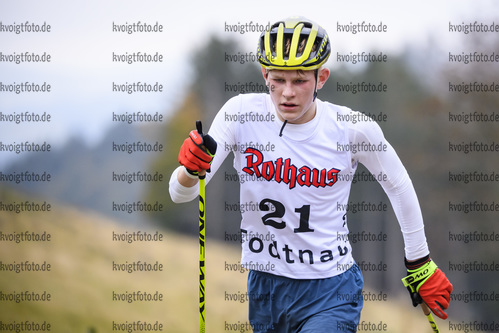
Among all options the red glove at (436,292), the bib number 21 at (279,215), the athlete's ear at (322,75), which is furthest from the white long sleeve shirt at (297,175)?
the red glove at (436,292)

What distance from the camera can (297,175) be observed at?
461cm

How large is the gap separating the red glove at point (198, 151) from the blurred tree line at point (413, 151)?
22192 millimetres

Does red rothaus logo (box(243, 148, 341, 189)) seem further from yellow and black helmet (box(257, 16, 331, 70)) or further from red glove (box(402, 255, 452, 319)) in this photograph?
red glove (box(402, 255, 452, 319))

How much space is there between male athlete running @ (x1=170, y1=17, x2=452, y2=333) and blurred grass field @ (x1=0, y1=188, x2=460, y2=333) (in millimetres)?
7741

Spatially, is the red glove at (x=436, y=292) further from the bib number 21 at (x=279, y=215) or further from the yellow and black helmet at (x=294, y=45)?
the yellow and black helmet at (x=294, y=45)

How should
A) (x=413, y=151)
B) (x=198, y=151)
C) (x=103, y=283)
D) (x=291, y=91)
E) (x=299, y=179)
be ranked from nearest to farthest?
1. (x=198, y=151)
2. (x=291, y=91)
3. (x=299, y=179)
4. (x=103, y=283)
5. (x=413, y=151)

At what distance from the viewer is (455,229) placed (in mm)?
30516

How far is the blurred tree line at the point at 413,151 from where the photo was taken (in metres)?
27.5

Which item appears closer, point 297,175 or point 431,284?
point 297,175

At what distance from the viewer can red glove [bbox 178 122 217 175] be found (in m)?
4.11

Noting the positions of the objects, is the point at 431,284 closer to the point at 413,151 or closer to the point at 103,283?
the point at 103,283

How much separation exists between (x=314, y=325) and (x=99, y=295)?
40.0 feet

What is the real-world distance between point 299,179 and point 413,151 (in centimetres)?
2846

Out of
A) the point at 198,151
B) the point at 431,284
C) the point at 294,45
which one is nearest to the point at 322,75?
the point at 294,45
